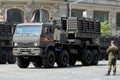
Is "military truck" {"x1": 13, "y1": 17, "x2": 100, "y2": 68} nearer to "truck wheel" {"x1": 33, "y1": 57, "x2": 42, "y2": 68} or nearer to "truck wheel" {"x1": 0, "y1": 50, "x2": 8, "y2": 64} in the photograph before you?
"truck wheel" {"x1": 33, "y1": 57, "x2": 42, "y2": 68}

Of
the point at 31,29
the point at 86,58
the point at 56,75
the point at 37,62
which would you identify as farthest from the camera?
the point at 86,58

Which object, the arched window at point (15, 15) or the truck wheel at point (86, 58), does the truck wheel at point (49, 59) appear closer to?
the truck wheel at point (86, 58)

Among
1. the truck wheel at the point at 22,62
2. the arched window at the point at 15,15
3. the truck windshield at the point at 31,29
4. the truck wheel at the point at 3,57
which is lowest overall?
the truck wheel at the point at 3,57

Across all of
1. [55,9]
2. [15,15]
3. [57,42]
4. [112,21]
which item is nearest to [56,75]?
[57,42]

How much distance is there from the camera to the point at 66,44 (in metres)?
34.9

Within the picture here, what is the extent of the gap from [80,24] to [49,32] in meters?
3.43

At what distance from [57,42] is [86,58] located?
3.29 metres

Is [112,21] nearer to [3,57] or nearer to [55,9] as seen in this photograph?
[55,9]

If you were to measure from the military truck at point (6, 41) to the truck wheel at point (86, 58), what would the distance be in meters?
7.22

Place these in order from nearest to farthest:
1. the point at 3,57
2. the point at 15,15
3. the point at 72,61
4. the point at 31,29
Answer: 1. the point at 31,29
2. the point at 72,61
3. the point at 3,57
4. the point at 15,15

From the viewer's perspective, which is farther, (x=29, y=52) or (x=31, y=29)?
(x=31, y=29)

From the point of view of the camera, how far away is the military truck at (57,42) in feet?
107

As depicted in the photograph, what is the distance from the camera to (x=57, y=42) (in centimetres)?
3412

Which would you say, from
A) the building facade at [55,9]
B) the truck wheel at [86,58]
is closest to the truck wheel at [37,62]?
the truck wheel at [86,58]
